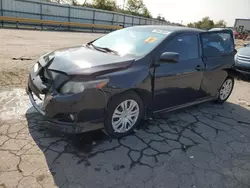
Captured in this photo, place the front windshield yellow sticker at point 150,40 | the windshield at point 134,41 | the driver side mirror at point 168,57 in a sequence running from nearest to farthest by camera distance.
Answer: the driver side mirror at point 168,57
the windshield at point 134,41
the front windshield yellow sticker at point 150,40

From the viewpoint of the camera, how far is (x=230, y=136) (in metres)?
3.94

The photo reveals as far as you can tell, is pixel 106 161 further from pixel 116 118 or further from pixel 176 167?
pixel 176 167

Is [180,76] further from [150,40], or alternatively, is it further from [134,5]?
[134,5]

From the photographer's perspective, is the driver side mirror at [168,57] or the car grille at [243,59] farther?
the car grille at [243,59]

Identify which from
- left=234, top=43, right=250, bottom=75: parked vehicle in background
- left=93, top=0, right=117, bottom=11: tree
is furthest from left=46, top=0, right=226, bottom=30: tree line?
left=234, top=43, right=250, bottom=75: parked vehicle in background

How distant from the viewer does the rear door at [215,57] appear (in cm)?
448

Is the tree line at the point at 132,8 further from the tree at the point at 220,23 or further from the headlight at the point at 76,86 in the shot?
the headlight at the point at 76,86

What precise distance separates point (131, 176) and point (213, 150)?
1466mm

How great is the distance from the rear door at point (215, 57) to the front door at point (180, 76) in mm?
213

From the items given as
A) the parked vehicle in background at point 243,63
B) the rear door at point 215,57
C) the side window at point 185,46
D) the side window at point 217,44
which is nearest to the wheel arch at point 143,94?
the side window at point 185,46

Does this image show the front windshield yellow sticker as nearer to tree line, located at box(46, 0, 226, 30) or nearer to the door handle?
the door handle

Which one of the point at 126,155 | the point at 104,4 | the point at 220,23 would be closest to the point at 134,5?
the point at 104,4

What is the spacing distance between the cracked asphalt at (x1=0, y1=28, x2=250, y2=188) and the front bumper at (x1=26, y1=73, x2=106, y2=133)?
1.13ft

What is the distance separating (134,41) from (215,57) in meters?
1.83
